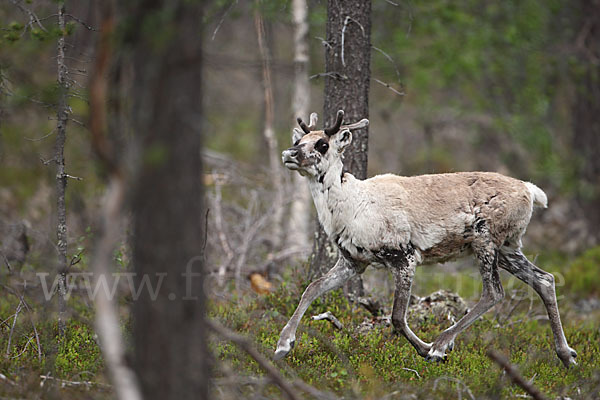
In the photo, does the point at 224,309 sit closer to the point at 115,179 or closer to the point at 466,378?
the point at 466,378

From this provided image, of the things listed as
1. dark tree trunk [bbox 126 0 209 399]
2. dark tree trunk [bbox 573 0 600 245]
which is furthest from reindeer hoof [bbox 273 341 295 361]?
dark tree trunk [bbox 573 0 600 245]

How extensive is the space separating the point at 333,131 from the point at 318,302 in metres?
2.40

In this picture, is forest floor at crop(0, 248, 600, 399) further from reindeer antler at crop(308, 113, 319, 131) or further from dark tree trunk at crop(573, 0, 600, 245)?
dark tree trunk at crop(573, 0, 600, 245)

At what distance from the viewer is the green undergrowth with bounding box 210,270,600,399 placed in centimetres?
588

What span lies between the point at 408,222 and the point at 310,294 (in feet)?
4.18

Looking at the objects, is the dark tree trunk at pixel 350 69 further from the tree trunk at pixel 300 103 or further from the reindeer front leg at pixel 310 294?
the tree trunk at pixel 300 103

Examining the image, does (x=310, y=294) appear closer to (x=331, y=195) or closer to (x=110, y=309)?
(x=331, y=195)

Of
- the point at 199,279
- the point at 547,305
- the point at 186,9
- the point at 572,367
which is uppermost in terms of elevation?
the point at 186,9

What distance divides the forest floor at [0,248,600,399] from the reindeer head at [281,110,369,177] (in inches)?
68.1

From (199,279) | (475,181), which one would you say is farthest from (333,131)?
(199,279)

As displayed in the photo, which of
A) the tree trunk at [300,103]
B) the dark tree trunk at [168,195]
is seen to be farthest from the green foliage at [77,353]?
the tree trunk at [300,103]

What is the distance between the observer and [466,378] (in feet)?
20.3

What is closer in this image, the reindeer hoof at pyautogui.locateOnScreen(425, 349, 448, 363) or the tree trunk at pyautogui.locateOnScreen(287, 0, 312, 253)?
the reindeer hoof at pyautogui.locateOnScreen(425, 349, 448, 363)

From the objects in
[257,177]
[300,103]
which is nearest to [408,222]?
[300,103]
